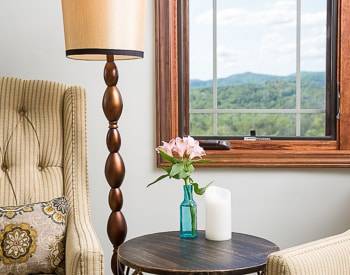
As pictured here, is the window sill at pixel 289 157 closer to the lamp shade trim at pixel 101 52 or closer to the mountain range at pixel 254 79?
the mountain range at pixel 254 79

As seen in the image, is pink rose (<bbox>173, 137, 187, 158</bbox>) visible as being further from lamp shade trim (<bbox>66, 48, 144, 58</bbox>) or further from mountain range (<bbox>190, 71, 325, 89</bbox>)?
mountain range (<bbox>190, 71, 325, 89</bbox>)

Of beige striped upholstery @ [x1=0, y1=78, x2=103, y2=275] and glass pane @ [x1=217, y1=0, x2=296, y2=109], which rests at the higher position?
glass pane @ [x1=217, y1=0, x2=296, y2=109]

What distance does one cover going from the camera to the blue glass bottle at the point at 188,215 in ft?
6.64

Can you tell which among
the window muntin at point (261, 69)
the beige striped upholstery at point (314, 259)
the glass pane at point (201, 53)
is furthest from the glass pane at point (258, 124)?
the beige striped upholstery at point (314, 259)

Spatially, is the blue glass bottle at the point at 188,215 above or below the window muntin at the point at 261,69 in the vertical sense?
below

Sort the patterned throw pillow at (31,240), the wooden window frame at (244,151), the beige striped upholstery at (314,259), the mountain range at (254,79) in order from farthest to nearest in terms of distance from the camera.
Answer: the mountain range at (254,79), the wooden window frame at (244,151), the patterned throw pillow at (31,240), the beige striped upholstery at (314,259)

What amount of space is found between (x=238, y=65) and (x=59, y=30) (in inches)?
31.3

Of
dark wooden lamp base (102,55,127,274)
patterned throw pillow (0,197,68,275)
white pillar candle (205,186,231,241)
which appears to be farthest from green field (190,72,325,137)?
patterned throw pillow (0,197,68,275)

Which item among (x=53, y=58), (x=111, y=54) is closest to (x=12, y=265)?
(x=111, y=54)

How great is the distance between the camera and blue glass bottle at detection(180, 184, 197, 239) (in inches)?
79.7

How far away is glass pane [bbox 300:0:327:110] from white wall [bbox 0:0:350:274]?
333 millimetres

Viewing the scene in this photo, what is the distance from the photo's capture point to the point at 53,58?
8.30 ft

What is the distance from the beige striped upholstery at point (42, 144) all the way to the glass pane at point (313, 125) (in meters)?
1.00

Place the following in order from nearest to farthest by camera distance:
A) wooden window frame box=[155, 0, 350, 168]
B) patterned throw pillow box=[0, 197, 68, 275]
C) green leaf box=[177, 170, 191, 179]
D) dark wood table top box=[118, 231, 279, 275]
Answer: dark wood table top box=[118, 231, 279, 275] < patterned throw pillow box=[0, 197, 68, 275] < green leaf box=[177, 170, 191, 179] < wooden window frame box=[155, 0, 350, 168]
